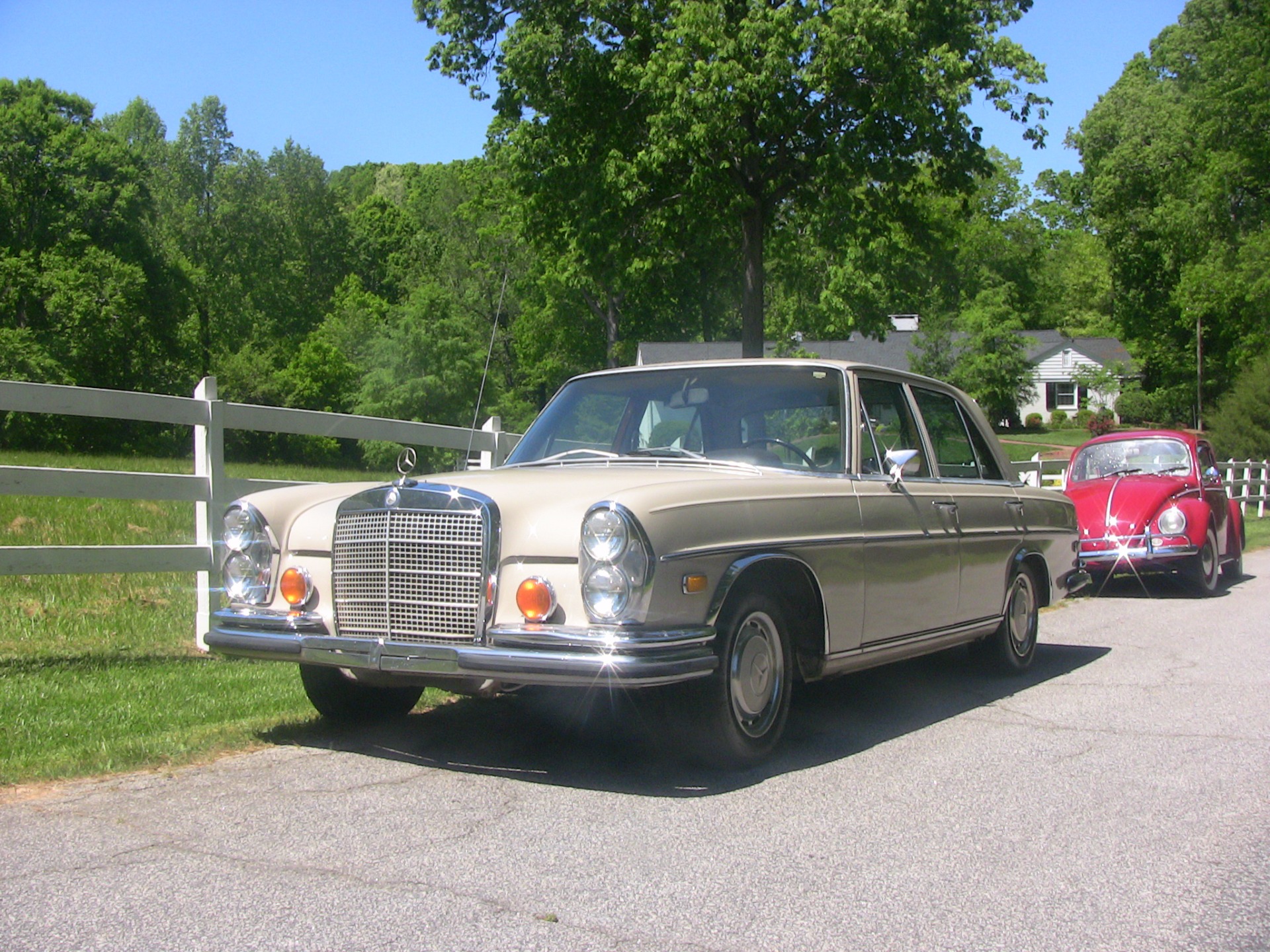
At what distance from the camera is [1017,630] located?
779 cm

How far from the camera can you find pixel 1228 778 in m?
5.14

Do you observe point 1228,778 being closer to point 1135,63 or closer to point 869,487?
point 869,487

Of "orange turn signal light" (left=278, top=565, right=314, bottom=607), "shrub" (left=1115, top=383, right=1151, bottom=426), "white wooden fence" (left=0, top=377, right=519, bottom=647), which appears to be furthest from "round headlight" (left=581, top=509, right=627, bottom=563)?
"shrub" (left=1115, top=383, right=1151, bottom=426)

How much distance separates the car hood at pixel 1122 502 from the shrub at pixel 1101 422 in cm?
5243

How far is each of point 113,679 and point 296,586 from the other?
6.87 ft

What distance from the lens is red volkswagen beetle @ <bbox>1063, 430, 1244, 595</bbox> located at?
41.1 ft

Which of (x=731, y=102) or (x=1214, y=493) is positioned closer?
(x=1214, y=493)

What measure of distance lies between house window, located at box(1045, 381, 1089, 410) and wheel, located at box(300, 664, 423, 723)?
74762 mm

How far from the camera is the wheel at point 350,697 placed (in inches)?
228

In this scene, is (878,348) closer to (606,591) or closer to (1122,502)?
Answer: (1122,502)

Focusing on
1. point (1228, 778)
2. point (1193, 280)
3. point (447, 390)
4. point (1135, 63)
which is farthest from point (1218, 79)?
point (1228, 778)

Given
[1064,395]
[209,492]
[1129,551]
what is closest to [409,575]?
[209,492]

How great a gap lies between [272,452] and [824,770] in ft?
151

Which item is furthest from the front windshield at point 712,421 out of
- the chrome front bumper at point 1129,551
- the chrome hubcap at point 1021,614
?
the chrome front bumper at point 1129,551
